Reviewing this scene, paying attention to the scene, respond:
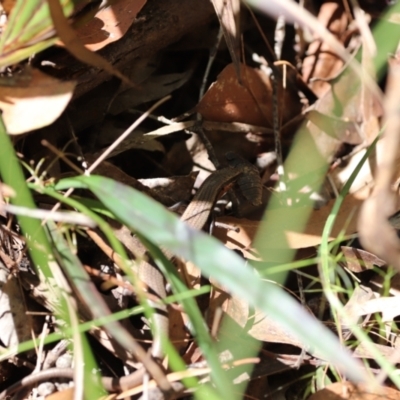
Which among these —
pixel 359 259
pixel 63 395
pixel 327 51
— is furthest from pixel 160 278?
pixel 327 51

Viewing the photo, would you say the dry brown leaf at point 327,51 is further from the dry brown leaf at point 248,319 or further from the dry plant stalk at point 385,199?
the dry plant stalk at point 385,199

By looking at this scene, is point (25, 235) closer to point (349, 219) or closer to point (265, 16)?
point (349, 219)

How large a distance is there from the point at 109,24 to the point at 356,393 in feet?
5.44

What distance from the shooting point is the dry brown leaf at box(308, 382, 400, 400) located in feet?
6.48

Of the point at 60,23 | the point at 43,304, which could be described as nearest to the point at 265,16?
the point at 60,23

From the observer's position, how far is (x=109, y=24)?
6.64ft

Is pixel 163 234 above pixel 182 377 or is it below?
above

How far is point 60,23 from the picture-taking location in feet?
5.25

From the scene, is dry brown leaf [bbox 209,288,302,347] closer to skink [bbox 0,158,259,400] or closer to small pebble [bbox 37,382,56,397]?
skink [bbox 0,158,259,400]

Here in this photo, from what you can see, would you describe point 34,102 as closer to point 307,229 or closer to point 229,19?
point 229,19

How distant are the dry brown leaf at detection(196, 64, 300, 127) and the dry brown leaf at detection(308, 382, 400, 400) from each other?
1291 mm

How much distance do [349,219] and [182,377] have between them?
0.96 meters

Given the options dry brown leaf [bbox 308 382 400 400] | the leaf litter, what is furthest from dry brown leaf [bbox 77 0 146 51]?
dry brown leaf [bbox 308 382 400 400]

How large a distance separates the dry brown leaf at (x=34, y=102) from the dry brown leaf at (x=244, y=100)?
89 cm
